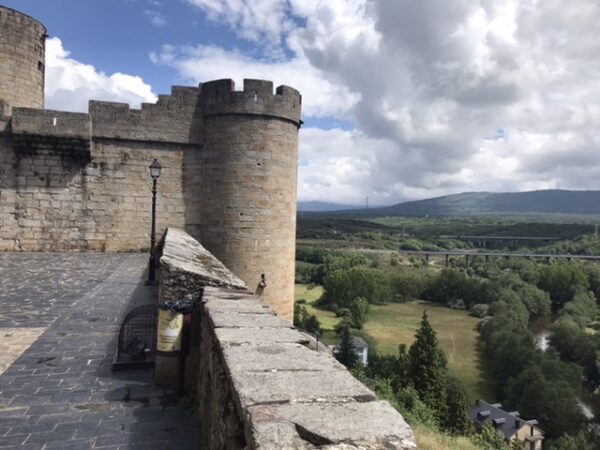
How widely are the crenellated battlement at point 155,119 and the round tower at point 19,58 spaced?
6.82 ft

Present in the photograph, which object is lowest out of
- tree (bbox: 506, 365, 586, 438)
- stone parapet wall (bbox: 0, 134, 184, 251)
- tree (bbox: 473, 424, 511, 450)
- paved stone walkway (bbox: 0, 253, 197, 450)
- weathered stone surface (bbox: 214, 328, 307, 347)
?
tree (bbox: 506, 365, 586, 438)

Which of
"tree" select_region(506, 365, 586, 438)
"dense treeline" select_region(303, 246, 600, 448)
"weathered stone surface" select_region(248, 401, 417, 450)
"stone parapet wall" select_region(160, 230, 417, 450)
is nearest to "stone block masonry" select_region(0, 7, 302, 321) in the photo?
"stone parapet wall" select_region(160, 230, 417, 450)

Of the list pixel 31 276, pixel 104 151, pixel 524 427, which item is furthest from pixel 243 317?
pixel 524 427

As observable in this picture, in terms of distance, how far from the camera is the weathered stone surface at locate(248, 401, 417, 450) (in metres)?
1.71

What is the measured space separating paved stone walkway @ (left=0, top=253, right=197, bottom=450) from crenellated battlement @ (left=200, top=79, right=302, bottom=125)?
618cm

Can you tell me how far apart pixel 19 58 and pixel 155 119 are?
3926 mm

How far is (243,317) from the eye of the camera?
370 centimetres

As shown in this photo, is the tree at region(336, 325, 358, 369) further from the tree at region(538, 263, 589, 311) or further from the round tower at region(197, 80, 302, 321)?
the tree at region(538, 263, 589, 311)

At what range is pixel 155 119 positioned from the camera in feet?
40.9

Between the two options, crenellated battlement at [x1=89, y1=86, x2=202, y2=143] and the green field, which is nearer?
crenellated battlement at [x1=89, y1=86, x2=202, y2=143]

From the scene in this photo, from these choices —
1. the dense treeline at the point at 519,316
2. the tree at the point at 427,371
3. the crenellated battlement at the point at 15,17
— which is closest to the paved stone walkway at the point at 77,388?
the crenellated battlement at the point at 15,17

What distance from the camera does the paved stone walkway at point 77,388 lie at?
11.2 ft

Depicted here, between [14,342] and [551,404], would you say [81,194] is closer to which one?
[14,342]

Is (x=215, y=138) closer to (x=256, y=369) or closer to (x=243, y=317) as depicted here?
(x=243, y=317)
